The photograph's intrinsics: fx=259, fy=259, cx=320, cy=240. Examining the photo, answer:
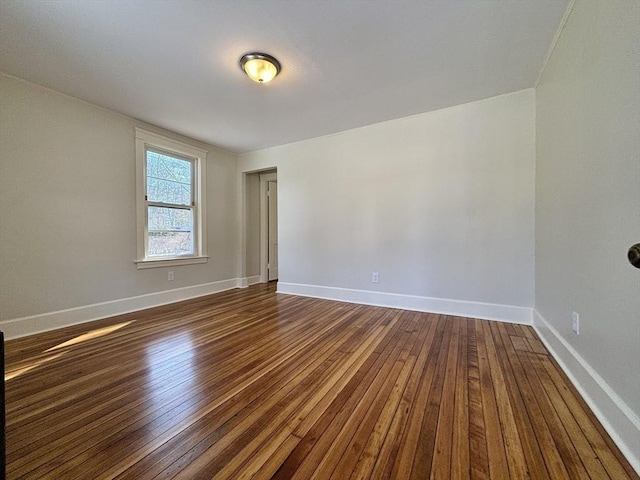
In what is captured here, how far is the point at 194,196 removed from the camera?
13.7ft

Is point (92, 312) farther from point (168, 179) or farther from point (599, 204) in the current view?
point (599, 204)

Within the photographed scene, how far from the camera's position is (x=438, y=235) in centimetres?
316

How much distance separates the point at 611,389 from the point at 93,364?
3.17m

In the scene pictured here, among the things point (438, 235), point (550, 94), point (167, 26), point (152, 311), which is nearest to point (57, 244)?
point (152, 311)

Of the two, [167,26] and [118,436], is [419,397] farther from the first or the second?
[167,26]

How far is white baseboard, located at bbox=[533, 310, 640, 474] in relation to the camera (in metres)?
1.06

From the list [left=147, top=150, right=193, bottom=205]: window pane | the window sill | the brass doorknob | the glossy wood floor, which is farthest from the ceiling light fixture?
the window sill

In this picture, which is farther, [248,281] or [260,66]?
[248,281]

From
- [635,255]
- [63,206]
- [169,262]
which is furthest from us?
[169,262]

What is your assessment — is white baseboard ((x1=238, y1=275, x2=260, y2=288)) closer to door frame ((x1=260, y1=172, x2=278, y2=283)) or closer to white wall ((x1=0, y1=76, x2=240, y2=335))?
door frame ((x1=260, y1=172, x2=278, y2=283))

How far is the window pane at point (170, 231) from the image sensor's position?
3.65 metres

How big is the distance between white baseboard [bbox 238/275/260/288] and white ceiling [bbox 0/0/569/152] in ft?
9.46

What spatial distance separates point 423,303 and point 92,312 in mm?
3920

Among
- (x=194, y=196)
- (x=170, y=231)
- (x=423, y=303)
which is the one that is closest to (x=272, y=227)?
(x=194, y=196)
